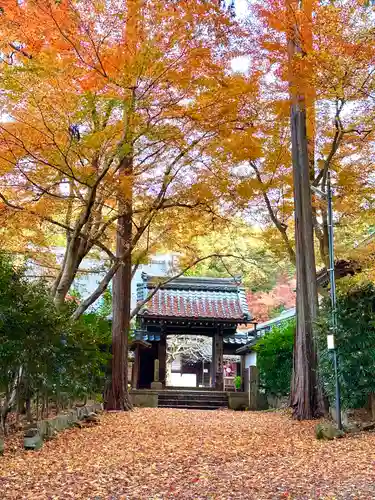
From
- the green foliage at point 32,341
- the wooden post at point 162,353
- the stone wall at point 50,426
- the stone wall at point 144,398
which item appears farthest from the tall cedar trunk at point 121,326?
the wooden post at point 162,353

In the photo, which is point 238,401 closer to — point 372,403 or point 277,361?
point 277,361

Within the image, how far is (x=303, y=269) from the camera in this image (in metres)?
10.5

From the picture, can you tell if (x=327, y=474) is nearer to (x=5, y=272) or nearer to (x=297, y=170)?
(x=5, y=272)

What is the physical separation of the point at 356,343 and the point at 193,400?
9241 mm

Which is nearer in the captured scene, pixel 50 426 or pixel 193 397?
pixel 50 426

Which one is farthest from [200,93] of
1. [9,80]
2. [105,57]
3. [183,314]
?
[183,314]

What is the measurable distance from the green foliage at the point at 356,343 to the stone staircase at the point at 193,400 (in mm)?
8260

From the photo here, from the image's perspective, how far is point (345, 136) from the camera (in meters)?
11.0

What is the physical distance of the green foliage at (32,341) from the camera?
5.71 m

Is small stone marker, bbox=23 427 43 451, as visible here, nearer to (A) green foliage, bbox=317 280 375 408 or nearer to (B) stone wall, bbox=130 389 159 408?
(A) green foliage, bbox=317 280 375 408

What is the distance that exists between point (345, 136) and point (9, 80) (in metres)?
7.47

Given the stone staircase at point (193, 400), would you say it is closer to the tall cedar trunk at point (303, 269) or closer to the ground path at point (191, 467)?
the tall cedar trunk at point (303, 269)

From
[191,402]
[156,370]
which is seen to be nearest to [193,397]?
[191,402]

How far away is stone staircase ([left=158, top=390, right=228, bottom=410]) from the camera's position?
15.4 meters
